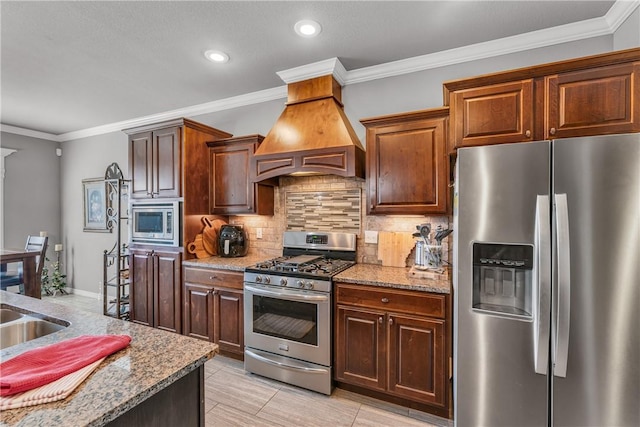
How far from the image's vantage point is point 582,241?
1510 mm

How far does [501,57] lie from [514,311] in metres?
2.07

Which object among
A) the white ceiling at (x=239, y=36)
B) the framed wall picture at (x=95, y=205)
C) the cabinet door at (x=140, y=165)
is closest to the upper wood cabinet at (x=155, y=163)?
the cabinet door at (x=140, y=165)

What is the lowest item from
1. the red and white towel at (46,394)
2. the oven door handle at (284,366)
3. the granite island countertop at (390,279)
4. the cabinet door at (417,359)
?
the oven door handle at (284,366)

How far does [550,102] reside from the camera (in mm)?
1806

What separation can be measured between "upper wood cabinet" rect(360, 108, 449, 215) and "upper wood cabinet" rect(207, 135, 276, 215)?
47.5 inches

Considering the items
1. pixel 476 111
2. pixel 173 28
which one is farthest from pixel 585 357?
pixel 173 28

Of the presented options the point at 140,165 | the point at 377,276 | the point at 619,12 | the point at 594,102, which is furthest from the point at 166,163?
the point at 619,12

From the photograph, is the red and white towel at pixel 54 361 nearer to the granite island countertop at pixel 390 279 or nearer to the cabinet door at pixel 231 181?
the granite island countertop at pixel 390 279

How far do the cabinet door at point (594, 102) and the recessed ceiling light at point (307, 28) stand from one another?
161cm

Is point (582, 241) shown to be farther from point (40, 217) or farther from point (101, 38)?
point (40, 217)

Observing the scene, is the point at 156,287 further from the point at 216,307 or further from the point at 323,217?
the point at 323,217

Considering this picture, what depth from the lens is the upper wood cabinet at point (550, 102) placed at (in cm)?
165

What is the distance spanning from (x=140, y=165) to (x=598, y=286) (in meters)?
4.02

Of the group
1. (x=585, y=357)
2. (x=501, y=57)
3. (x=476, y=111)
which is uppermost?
(x=501, y=57)
